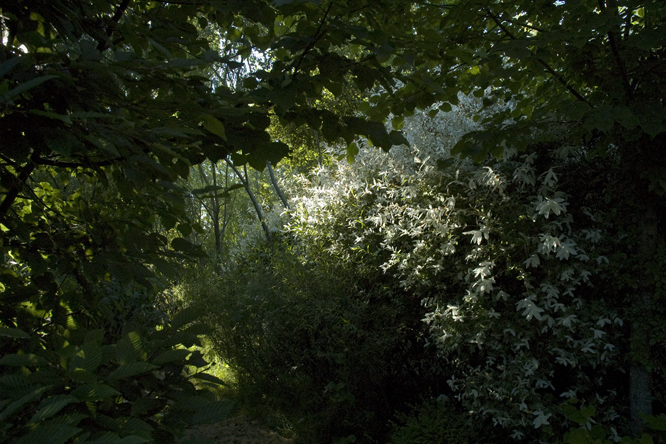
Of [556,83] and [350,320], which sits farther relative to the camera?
[350,320]

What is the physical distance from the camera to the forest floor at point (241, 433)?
205 inches

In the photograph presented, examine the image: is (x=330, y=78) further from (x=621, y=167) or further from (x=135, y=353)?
(x=621, y=167)

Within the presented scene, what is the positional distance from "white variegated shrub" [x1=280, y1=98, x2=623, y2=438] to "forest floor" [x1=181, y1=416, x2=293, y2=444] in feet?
7.29

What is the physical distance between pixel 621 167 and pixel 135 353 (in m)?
3.65

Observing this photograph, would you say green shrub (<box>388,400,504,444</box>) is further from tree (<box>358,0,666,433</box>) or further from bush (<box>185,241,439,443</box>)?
tree (<box>358,0,666,433</box>)

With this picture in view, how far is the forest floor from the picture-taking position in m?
5.21

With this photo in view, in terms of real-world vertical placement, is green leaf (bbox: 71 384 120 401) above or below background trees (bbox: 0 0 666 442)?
below

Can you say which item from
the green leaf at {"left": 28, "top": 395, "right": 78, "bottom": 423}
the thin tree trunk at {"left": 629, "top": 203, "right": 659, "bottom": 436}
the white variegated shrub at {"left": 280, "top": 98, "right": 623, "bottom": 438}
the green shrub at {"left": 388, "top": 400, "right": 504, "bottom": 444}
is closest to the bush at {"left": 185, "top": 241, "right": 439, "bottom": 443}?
the white variegated shrub at {"left": 280, "top": 98, "right": 623, "bottom": 438}

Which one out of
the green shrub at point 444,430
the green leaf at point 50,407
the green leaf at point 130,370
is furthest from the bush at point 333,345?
the green leaf at point 50,407

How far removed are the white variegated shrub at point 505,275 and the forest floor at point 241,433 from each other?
7.29 feet

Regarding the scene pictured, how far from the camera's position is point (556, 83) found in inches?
148

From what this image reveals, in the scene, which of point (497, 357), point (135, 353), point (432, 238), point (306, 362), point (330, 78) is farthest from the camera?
point (306, 362)

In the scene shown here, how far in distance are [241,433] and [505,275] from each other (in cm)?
356

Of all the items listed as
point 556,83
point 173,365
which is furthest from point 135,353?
point 556,83
